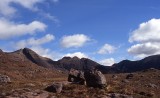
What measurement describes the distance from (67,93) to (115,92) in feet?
22.3

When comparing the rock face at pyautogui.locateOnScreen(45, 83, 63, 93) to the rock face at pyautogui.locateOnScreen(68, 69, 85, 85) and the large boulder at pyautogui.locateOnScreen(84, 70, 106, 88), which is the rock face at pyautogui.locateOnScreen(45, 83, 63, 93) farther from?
the rock face at pyautogui.locateOnScreen(68, 69, 85, 85)

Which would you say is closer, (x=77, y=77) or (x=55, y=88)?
(x=55, y=88)

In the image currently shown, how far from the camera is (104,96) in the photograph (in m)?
47.5

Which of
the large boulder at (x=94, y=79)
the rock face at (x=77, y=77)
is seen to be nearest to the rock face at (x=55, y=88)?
the large boulder at (x=94, y=79)

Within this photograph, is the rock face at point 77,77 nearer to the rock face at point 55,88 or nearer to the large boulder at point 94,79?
the large boulder at point 94,79

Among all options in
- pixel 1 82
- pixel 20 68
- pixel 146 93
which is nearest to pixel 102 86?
pixel 146 93

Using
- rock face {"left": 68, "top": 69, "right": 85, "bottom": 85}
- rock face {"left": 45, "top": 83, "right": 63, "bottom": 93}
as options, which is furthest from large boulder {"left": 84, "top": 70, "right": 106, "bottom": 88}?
rock face {"left": 45, "top": 83, "right": 63, "bottom": 93}

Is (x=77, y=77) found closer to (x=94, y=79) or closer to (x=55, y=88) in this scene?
(x=94, y=79)

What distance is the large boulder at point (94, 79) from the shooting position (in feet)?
173

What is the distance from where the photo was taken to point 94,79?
175 feet

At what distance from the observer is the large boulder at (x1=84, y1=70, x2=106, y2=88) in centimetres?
5271

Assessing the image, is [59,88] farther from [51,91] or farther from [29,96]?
[29,96]

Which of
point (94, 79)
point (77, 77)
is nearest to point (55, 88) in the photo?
point (94, 79)

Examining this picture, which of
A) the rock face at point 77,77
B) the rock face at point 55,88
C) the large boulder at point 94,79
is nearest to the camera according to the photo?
the rock face at point 55,88
